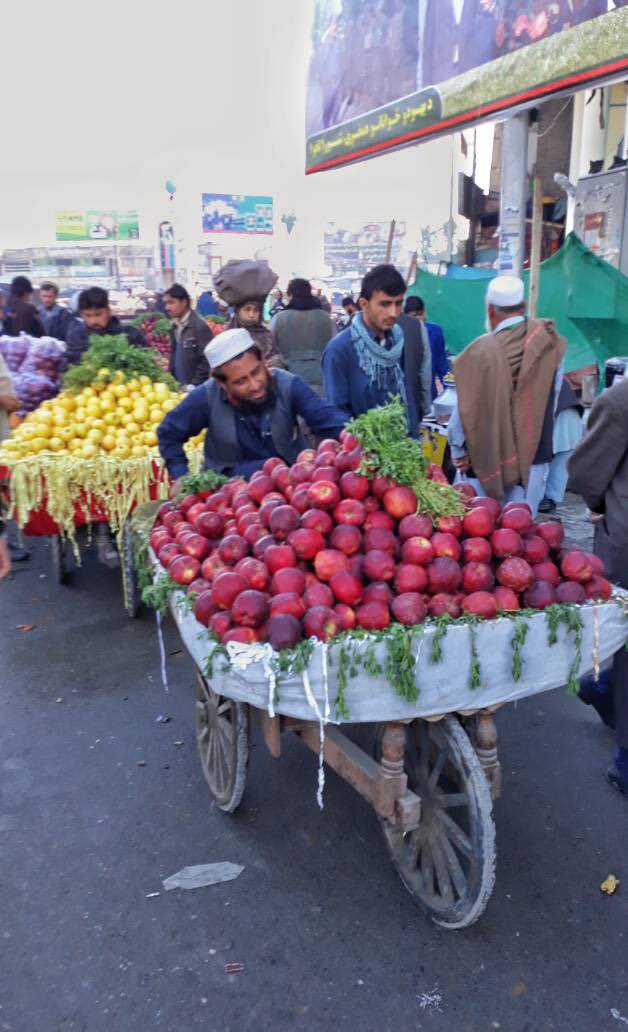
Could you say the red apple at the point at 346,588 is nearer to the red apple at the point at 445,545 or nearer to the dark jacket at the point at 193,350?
the red apple at the point at 445,545

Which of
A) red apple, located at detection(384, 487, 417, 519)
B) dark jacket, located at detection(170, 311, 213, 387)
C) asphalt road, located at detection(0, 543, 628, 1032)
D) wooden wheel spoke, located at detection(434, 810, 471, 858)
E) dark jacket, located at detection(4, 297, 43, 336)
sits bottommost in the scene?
asphalt road, located at detection(0, 543, 628, 1032)

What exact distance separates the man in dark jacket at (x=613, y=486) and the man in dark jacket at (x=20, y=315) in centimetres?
910

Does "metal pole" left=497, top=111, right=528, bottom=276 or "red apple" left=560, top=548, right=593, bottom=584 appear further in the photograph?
"metal pole" left=497, top=111, right=528, bottom=276

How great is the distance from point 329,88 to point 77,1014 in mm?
13697

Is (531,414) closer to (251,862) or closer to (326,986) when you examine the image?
(251,862)

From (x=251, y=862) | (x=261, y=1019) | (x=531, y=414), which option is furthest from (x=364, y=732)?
(x=531, y=414)

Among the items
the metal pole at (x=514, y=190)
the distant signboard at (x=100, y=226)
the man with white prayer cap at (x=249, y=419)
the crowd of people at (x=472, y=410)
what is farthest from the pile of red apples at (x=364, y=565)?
the distant signboard at (x=100, y=226)

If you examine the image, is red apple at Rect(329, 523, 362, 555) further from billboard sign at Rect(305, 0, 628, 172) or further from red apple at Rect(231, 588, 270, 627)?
billboard sign at Rect(305, 0, 628, 172)

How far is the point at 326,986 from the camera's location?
96.7 inches

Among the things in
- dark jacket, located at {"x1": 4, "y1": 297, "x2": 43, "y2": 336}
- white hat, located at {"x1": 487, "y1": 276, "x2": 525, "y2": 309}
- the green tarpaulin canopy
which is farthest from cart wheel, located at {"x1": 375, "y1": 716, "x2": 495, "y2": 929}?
dark jacket, located at {"x1": 4, "y1": 297, "x2": 43, "y2": 336}

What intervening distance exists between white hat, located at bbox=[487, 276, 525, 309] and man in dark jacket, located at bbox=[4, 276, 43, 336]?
8016mm

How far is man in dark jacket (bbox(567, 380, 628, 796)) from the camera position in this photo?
3160 millimetres

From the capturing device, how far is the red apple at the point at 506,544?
2.52 m

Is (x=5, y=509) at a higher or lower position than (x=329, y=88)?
lower
